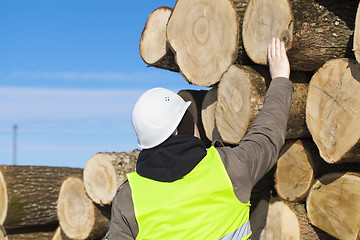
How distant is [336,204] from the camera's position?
2.95 metres

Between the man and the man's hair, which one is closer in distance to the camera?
the man

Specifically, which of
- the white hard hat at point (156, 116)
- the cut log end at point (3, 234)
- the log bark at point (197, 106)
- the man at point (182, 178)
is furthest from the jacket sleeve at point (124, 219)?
the cut log end at point (3, 234)

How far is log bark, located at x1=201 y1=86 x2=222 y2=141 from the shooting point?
3.64 m

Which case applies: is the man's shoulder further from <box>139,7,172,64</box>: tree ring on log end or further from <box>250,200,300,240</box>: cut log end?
<box>139,7,172,64</box>: tree ring on log end

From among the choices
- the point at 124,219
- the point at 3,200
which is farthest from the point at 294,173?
the point at 3,200

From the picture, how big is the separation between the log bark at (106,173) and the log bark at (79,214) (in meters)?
0.30

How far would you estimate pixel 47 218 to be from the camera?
18.6 ft

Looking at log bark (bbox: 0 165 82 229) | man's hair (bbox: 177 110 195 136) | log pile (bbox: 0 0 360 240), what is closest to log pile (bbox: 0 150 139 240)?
log bark (bbox: 0 165 82 229)

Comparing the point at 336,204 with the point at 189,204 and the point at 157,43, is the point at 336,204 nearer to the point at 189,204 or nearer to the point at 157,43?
the point at 189,204

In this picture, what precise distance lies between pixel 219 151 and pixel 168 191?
31 centimetres

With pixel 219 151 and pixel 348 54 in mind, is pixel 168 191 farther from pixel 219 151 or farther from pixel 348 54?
pixel 348 54

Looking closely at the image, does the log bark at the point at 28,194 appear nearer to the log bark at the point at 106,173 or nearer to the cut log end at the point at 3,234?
the cut log end at the point at 3,234

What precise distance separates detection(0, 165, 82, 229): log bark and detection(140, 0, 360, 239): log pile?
9.66 ft

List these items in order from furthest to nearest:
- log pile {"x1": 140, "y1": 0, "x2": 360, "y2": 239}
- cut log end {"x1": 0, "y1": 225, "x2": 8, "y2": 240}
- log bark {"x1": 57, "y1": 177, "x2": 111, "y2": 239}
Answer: cut log end {"x1": 0, "y1": 225, "x2": 8, "y2": 240}, log bark {"x1": 57, "y1": 177, "x2": 111, "y2": 239}, log pile {"x1": 140, "y1": 0, "x2": 360, "y2": 239}
